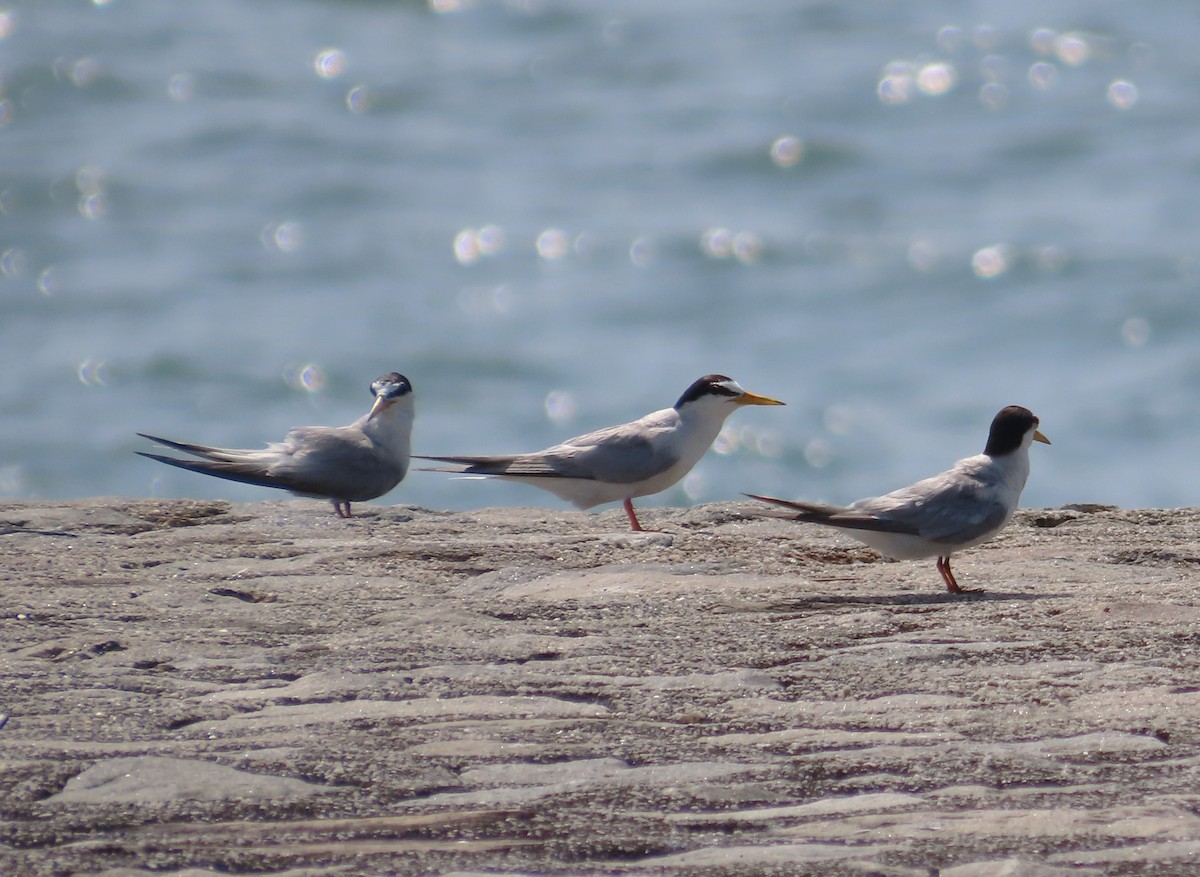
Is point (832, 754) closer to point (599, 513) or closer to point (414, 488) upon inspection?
point (599, 513)

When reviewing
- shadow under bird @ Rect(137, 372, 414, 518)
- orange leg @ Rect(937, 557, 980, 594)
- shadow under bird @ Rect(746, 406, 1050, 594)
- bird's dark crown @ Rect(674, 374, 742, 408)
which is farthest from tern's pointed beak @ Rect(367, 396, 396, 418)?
orange leg @ Rect(937, 557, 980, 594)

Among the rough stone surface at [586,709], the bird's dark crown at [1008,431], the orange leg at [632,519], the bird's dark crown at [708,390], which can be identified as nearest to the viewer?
the rough stone surface at [586,709]

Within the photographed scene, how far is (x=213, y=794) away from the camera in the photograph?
298 cm

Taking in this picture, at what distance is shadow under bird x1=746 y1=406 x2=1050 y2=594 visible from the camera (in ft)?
16.9

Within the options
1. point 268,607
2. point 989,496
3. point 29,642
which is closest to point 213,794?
point 29,642

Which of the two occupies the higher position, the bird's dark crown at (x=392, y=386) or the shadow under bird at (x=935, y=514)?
the bird's dark crown at (x=392, y=386)

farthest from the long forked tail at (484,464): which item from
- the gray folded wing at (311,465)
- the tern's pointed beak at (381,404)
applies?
the tern's pointed beak at (381,404)

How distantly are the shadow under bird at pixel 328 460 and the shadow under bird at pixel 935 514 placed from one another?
7.60 feet

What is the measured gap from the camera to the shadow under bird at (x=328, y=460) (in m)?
6.94

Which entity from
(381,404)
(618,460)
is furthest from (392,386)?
(618,460)

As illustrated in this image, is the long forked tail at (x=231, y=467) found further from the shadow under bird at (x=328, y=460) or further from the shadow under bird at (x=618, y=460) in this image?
the shadow under bird at (x=618, y=460)

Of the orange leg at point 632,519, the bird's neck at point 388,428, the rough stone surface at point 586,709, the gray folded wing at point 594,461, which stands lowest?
the rough stone surface at point 586,709

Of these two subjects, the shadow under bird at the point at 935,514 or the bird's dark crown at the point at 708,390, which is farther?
the bird's dark crown at the point at 708,390

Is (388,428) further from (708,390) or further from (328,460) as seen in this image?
(708,390)
